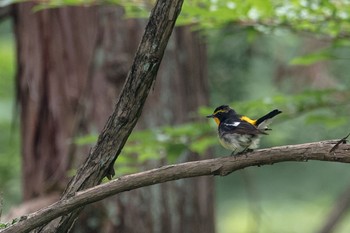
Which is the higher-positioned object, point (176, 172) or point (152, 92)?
point (176, 172)

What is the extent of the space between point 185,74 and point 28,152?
1505mm

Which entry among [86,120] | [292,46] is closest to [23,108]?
[86,120]

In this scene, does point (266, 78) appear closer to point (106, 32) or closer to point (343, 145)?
point (106, 32)

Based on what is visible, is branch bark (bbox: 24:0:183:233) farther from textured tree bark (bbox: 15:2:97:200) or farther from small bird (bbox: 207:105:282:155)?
textured tree bark (bbox: 15:2:97:200)

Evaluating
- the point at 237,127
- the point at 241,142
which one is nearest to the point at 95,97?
the point at 237,127

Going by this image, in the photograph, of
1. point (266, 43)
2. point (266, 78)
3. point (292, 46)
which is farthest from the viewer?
point (266, 78)

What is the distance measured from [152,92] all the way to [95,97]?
111cm

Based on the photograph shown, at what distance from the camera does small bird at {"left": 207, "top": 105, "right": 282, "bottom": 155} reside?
372cm

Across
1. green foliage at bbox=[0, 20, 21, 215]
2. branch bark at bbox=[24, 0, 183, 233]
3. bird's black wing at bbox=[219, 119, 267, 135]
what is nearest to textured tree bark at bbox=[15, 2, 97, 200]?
green foliage at bbox=[0, 20, 21, 215]

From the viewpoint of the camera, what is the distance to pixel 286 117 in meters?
5.35

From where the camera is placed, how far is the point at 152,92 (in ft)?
16.6

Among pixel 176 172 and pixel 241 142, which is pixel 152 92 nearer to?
pixel 241 142

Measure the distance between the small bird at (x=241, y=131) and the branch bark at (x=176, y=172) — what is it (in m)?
0.79

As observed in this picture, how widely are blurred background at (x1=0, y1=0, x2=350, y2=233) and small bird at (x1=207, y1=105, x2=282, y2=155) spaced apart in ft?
3.26
